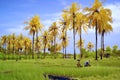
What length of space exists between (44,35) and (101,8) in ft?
137

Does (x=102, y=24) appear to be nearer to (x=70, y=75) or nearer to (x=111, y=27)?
(x=111, y=27)

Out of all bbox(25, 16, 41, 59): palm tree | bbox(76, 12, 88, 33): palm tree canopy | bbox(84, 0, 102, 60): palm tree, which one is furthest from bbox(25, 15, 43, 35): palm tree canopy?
bbox(84, 0, 102, 60): palm tree

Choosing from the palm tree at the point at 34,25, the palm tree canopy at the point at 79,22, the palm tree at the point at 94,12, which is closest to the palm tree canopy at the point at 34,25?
the palm tree at the point at 34,25

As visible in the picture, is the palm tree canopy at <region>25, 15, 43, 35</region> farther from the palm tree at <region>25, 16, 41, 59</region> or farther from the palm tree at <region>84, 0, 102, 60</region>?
the palm tree at <region>84, 0, 102, 60</region>

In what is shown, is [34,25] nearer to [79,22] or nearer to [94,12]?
[79,22]

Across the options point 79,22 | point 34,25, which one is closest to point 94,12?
point 79,22

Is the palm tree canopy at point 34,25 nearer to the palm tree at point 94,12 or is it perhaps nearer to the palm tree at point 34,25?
the palm tree at point 34,25

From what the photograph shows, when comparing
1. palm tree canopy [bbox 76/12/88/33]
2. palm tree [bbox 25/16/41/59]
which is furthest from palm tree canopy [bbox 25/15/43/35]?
palm tree canopy [bbox 76/12/88/33]

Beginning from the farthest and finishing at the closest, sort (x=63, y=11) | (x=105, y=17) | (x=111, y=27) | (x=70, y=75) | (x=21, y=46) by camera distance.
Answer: (x=21, y=46) → (x=63, y=11) → (x=111, y=27) → (x=105, y=17) → (x=70, y=75)

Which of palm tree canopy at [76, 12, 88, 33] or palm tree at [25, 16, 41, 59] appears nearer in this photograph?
palm tree canopy at [76, 12, 88, 33]

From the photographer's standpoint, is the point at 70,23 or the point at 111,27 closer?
the point at 111,27

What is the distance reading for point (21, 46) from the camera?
107688 mm

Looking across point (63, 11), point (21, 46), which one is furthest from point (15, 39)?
point (63, 11)

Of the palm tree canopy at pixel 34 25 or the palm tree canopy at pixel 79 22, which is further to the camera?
the palm tree canopy at pixel 34 25
